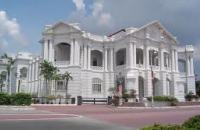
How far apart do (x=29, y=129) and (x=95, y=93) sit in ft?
150

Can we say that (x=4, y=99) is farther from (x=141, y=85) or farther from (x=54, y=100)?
(x=141, y=85)

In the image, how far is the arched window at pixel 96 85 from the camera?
6177cm

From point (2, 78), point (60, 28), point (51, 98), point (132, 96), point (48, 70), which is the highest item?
point (60, 28)

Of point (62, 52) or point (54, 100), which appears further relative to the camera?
point (62, 52)

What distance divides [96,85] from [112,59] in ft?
19.5

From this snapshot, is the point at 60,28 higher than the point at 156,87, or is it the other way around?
the point at 60,28

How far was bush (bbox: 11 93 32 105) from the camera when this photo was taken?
35534 mm

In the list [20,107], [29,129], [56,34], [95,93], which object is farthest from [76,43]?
[29,129]

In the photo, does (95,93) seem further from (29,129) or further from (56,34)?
(29,129)

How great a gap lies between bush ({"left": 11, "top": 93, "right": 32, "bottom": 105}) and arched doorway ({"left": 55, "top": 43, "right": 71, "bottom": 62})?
996 inches

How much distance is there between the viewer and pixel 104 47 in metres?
64.1

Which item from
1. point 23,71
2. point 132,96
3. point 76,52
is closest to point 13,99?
point 132,96

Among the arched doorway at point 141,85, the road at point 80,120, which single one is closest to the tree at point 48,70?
the arched doorway at point 141,85

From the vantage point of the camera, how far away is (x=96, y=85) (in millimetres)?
62406
